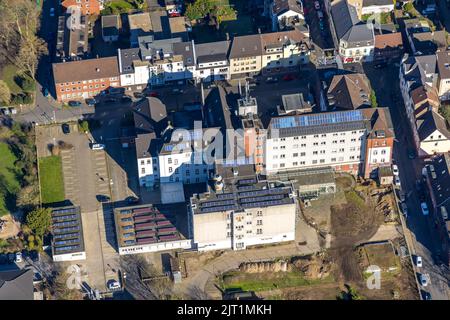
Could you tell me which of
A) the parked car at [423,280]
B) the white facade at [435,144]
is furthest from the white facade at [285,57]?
the parked car at [423,280]

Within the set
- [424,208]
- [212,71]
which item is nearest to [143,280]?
[424,208]


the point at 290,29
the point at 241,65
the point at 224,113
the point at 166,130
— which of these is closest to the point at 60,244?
the point at 166,130

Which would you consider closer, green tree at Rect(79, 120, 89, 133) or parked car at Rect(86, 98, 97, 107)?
green tree at Rect(79, 120, 89, 133)

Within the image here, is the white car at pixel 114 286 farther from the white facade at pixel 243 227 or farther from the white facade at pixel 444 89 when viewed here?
the white facade at pixel 444 89

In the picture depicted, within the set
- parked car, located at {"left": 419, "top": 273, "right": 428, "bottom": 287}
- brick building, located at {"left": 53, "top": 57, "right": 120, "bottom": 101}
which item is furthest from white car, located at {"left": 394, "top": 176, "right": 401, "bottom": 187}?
brick building, located at {"left": 53, "top": 57, "right": 120, "bottom": 101}

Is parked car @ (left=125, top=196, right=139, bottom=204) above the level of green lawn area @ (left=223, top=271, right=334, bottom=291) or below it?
above

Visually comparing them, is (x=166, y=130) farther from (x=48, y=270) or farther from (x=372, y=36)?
(x=372, y=36)

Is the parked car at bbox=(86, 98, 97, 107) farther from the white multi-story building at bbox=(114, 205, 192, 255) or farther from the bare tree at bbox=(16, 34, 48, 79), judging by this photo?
the white multi-story building at bbox=(114, 205, 192, 255)
